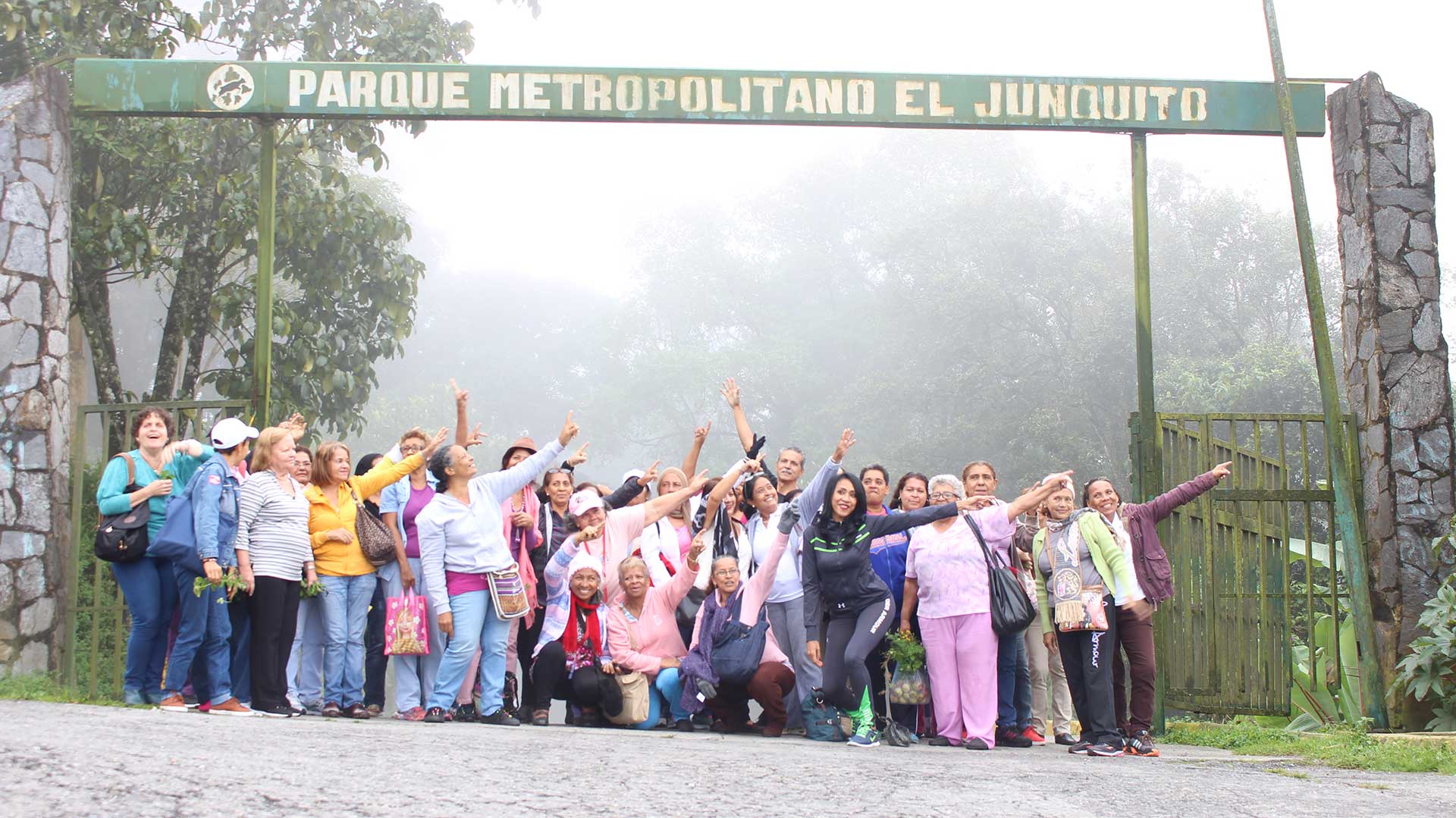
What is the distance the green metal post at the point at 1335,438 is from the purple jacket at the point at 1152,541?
52.0 inches

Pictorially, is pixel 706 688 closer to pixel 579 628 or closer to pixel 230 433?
pixel 579 628

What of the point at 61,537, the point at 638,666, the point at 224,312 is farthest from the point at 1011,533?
the point at 224,312

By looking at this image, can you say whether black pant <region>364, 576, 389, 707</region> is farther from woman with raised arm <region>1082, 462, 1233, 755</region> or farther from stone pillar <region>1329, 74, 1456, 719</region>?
stone pillar <region>1329, 74, 1456, 719</region>

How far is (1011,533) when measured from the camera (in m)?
8.05

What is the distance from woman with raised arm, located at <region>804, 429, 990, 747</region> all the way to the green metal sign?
2.60m

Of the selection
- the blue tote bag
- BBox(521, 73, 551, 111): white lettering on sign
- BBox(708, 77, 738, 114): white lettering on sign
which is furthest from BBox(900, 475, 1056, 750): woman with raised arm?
the blue tote bag

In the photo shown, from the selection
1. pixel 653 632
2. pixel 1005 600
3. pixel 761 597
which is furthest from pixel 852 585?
pixel 653 632

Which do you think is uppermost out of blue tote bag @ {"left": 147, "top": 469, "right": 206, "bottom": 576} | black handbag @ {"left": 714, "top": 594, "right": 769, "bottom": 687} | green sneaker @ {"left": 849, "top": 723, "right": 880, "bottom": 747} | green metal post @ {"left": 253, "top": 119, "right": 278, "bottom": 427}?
green metal post @ {"left": 253, "top": 119, "right": 278, "bottom": 427}

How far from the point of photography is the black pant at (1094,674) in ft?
25.0

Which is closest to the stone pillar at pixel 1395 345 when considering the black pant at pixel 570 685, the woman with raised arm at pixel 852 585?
the woman with raised arm at pixel 852 585

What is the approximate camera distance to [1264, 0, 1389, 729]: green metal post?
8766mm

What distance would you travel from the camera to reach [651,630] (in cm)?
816

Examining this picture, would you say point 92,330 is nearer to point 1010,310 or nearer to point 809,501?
point 809,501

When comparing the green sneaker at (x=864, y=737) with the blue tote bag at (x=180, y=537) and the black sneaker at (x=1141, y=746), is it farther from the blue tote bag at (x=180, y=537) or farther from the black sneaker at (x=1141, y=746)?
the blue tote bag at (x=180, y=537)
